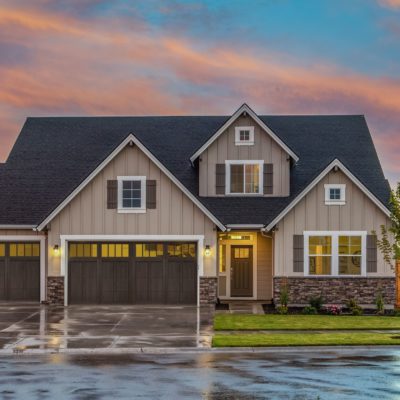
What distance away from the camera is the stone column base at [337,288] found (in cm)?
3147

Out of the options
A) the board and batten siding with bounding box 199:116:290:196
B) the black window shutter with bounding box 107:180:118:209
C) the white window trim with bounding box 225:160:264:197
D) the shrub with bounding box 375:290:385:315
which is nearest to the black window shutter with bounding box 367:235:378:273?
the shrub with bounding box 375:290:385:315

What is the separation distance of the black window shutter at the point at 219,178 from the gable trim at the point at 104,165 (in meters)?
3.03

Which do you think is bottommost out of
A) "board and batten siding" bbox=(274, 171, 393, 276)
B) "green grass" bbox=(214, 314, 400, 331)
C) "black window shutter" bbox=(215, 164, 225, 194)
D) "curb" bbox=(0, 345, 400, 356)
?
"curb" bbox=(0, 345, 400, 356)

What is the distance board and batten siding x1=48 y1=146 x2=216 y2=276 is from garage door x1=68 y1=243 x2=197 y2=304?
70 centimetres

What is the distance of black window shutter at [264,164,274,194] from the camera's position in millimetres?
33781

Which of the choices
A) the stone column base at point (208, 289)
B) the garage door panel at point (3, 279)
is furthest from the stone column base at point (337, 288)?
the garage door panel at point (3, 279)

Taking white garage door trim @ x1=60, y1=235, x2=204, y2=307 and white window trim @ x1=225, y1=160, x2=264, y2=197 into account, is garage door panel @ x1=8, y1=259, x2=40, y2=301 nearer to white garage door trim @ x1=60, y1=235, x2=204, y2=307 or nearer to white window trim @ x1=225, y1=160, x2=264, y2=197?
white garage door trim @ x1=60, y1=235, x2=204, y2=307

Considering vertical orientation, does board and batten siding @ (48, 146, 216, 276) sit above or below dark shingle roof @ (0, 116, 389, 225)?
below

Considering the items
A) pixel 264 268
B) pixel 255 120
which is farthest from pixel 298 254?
pixel 255 120

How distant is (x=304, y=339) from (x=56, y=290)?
13766mm

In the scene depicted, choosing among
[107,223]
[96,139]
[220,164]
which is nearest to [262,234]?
[220,164]

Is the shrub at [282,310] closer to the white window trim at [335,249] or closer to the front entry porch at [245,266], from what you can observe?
the white window trim at [335,249]

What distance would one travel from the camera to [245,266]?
34.1 m

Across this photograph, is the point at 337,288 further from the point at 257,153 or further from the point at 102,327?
the point at 102,327
